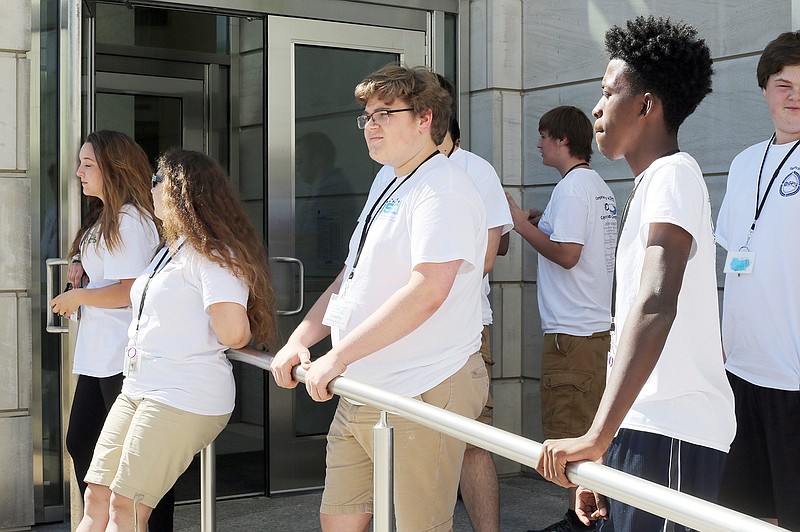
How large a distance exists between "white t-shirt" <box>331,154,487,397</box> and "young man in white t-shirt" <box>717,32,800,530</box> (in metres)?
0.89

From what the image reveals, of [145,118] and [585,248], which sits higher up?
[145,118]

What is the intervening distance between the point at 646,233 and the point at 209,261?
1.55 metres

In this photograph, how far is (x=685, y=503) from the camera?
151 cm

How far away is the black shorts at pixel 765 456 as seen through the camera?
3.09 meters

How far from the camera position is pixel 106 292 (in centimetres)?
389

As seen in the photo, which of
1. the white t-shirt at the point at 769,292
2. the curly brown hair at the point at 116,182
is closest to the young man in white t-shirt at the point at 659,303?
the white t-shirt at the point at 769,292

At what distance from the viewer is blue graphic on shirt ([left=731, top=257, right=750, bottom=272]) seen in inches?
125

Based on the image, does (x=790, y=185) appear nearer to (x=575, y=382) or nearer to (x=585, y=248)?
(x=585, y=248)

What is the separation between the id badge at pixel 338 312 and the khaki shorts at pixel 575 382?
2.08 meters

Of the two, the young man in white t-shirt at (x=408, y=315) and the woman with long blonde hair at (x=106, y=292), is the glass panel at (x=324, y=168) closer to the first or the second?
the woman with long blonde hair at (x=106, y=292)

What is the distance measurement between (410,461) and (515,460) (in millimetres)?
952

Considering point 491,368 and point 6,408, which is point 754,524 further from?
point 491,368

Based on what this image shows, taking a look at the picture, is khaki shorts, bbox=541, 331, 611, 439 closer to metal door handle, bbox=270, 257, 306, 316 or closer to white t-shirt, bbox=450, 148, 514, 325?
white t-shirt, bbox=450, 148, 514, 325

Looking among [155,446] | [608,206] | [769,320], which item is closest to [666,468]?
[769,320]
